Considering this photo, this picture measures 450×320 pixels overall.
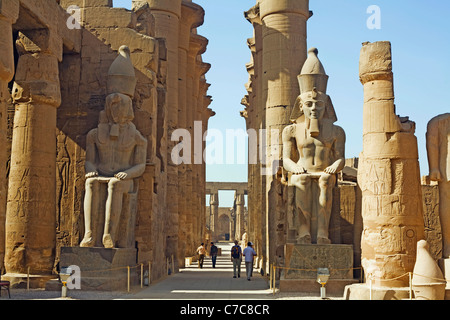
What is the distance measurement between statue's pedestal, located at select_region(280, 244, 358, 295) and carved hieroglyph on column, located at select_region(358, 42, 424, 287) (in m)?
2.02

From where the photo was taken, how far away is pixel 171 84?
71.4ft

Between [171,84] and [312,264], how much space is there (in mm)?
11160

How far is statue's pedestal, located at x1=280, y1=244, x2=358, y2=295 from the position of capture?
12.1 m

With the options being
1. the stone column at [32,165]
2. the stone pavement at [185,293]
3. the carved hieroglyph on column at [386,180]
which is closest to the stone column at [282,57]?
the stone pavement at [185,293]

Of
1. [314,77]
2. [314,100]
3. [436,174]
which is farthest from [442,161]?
[314,77]

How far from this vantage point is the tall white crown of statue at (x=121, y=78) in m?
13.3

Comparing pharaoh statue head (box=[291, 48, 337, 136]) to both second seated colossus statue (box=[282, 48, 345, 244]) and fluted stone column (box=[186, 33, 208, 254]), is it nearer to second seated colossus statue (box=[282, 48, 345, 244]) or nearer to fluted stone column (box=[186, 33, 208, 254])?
second seated colossus statue (box=[282, 48, 345, 244])

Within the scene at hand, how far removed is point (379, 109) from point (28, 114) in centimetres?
717

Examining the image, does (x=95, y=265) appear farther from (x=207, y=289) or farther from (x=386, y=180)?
(x=386, y=180)

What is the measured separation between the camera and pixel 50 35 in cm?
1327

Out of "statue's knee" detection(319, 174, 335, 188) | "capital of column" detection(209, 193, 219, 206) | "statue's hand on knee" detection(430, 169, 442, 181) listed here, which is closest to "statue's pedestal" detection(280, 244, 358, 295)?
"statue's knee" detection(319, 174, 335, 188)

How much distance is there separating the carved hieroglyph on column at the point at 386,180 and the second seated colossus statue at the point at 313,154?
239 centimetres
